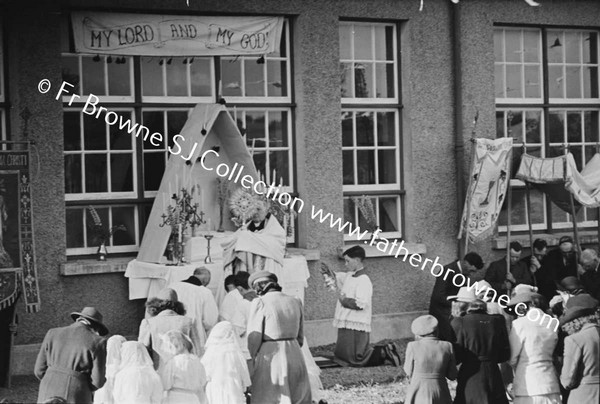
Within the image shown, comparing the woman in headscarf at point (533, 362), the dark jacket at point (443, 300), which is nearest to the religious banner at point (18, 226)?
the dark jacket at point (443, 300)

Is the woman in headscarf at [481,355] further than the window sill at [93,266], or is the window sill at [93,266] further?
the window sill at [93,266]

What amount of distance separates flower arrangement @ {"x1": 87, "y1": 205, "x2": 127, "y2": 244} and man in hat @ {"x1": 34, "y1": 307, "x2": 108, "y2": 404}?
4.82 meters

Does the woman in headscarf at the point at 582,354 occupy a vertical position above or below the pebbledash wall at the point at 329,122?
below

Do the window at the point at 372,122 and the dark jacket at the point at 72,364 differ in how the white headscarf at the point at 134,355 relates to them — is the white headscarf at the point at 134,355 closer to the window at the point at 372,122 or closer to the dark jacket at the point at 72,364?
the dark jacket at the point at 72,364

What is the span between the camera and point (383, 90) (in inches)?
622

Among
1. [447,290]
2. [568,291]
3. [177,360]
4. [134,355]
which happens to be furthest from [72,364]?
[447,290]

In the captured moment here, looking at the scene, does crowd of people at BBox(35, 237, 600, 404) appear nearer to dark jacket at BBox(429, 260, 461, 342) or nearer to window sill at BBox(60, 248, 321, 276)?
window sill at BBox(60, 248, 321, 276)

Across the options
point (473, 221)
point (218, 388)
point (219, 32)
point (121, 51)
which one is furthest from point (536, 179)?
point (218, 388)

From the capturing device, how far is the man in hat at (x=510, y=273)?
49.1 ft

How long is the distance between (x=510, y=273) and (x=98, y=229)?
572 centimetres

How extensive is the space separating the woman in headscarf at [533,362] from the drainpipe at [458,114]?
5.92 m

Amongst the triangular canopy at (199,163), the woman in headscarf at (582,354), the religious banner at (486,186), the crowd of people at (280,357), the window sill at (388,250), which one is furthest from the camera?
the religious banner at (486,186)

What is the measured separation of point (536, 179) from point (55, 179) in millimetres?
6896

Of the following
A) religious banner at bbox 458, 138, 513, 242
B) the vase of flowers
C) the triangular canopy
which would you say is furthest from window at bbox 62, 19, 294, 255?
religious banner at bbox 458, 138, 513, 242
